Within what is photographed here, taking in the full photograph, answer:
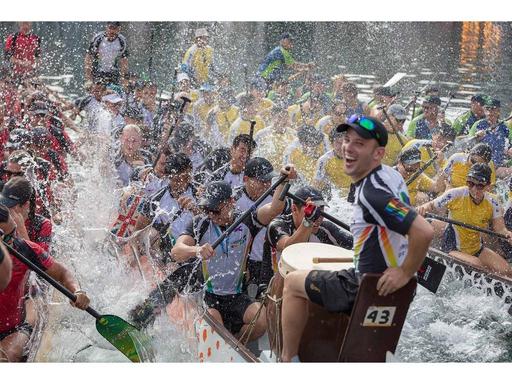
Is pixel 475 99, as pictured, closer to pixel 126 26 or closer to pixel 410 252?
pixel 126 26

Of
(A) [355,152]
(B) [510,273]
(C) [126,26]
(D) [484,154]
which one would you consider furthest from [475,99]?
(A) [355,152]

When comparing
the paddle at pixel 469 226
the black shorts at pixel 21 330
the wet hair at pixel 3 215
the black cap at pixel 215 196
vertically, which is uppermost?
the wet hair at pixel 3 215

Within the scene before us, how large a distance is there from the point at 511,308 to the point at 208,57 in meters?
6.47

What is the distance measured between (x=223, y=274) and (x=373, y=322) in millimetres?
1434

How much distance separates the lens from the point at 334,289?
147 inches

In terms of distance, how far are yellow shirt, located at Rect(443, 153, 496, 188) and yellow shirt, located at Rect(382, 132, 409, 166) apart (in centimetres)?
102

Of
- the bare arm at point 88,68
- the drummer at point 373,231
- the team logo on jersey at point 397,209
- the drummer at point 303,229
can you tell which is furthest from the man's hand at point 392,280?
the bare arm at point 88,68

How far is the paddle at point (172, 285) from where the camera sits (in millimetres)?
4887

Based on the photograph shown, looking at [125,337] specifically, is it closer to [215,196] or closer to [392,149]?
[215,196]

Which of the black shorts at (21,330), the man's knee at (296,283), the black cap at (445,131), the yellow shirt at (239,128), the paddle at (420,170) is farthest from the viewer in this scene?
the yellow shirt at (239,128)

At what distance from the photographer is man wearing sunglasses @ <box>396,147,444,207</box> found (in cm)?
730

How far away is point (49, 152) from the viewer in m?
7.17

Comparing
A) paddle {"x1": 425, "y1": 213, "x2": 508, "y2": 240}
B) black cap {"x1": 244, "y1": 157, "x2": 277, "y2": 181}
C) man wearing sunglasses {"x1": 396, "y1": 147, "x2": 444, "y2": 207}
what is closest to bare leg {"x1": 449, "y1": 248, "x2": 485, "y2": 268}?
paddle {"x1": 425, "y1": 213, "x2": 508, "y2": 240}

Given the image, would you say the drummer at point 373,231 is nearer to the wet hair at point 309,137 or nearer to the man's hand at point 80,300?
the man's hand at point 80,300
